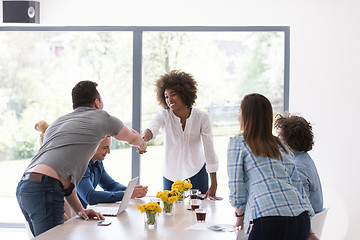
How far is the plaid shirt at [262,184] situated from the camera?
239 cm

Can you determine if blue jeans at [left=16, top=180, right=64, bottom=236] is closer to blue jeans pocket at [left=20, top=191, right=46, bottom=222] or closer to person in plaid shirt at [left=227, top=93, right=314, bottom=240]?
blue jeans pocket at [left=20, top=191, right=46, bottom=222]

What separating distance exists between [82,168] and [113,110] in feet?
8.80

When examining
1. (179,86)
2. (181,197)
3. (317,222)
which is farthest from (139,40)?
(317,222)

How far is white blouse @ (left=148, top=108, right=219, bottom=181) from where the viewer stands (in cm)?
411

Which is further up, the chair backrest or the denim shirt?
the denim shirt

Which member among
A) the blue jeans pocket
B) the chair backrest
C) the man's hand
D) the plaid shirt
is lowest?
the chair backrest

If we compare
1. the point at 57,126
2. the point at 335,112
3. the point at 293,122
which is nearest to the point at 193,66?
the point at 335,112

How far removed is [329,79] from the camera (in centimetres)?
500

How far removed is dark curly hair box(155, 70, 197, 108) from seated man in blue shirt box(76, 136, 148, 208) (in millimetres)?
850

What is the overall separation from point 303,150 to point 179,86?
1.42m

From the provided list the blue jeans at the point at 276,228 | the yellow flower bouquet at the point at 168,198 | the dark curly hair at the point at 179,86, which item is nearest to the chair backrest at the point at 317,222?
the blue jeans at the point at 276,228

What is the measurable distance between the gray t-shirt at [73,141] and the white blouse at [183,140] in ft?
4.08

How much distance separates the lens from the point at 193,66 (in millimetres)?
5367

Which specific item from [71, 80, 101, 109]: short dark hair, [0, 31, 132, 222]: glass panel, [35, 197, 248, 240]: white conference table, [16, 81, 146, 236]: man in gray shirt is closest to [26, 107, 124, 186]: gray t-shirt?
[16, 81, 146, 236]: man in gray shirt
